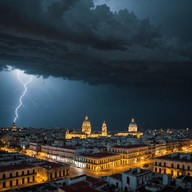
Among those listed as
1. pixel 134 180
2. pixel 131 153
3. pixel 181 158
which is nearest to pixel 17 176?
pixel 134 180

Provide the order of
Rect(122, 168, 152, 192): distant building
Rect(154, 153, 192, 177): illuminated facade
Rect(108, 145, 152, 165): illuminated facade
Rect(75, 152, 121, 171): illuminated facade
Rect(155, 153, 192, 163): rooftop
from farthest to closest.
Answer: Rect(108, 145, 152, 165): illuminated facade, Rect(75, 152, 121, 171): illuminated facade, Rect(155, 153, 192, 163): rooftop, Rect(154, 153, 192, 177): illuminated facade, Rect(122, 168, 152, 192): distant building

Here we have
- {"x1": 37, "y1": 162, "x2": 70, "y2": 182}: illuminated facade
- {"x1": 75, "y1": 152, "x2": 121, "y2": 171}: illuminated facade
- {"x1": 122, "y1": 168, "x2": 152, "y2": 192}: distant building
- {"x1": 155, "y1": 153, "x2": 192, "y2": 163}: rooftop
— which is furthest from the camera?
{"x1": 75, "y1": 152, "x2": 121, "y2": 171}: illuminated facade

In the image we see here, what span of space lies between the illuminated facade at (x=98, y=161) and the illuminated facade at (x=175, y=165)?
1796 centimetres

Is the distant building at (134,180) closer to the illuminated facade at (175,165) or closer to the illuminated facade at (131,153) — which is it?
the illuminated facade at (175,165)

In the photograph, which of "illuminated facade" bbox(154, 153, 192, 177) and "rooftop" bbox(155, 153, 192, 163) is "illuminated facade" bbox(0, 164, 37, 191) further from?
"rooftop" bbox(155, 153, 192, 163)

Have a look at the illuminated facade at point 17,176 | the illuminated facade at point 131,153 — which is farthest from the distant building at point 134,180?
the illuminated facade at point 131,153

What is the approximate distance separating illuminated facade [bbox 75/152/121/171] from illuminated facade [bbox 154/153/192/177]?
18.0 meters

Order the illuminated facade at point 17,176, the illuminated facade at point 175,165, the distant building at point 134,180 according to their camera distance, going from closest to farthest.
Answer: the distant building at point 134,180 < the illuminated facade at point 17,176 < the illuminated facade at point 175,165

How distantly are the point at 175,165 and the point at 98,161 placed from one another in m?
23.8

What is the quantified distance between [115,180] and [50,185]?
1106cm

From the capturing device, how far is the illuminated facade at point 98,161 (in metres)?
78.9

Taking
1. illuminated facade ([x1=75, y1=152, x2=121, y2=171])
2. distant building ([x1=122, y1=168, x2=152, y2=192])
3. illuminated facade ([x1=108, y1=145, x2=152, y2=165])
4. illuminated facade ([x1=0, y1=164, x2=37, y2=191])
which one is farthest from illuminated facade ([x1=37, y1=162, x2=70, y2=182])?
illuminated facade ([x1=108, y1=145, x2=152, y2=165])

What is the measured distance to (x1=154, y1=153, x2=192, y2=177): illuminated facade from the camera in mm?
62544

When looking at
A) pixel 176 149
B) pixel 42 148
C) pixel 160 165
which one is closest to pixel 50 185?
pixel 160 165
